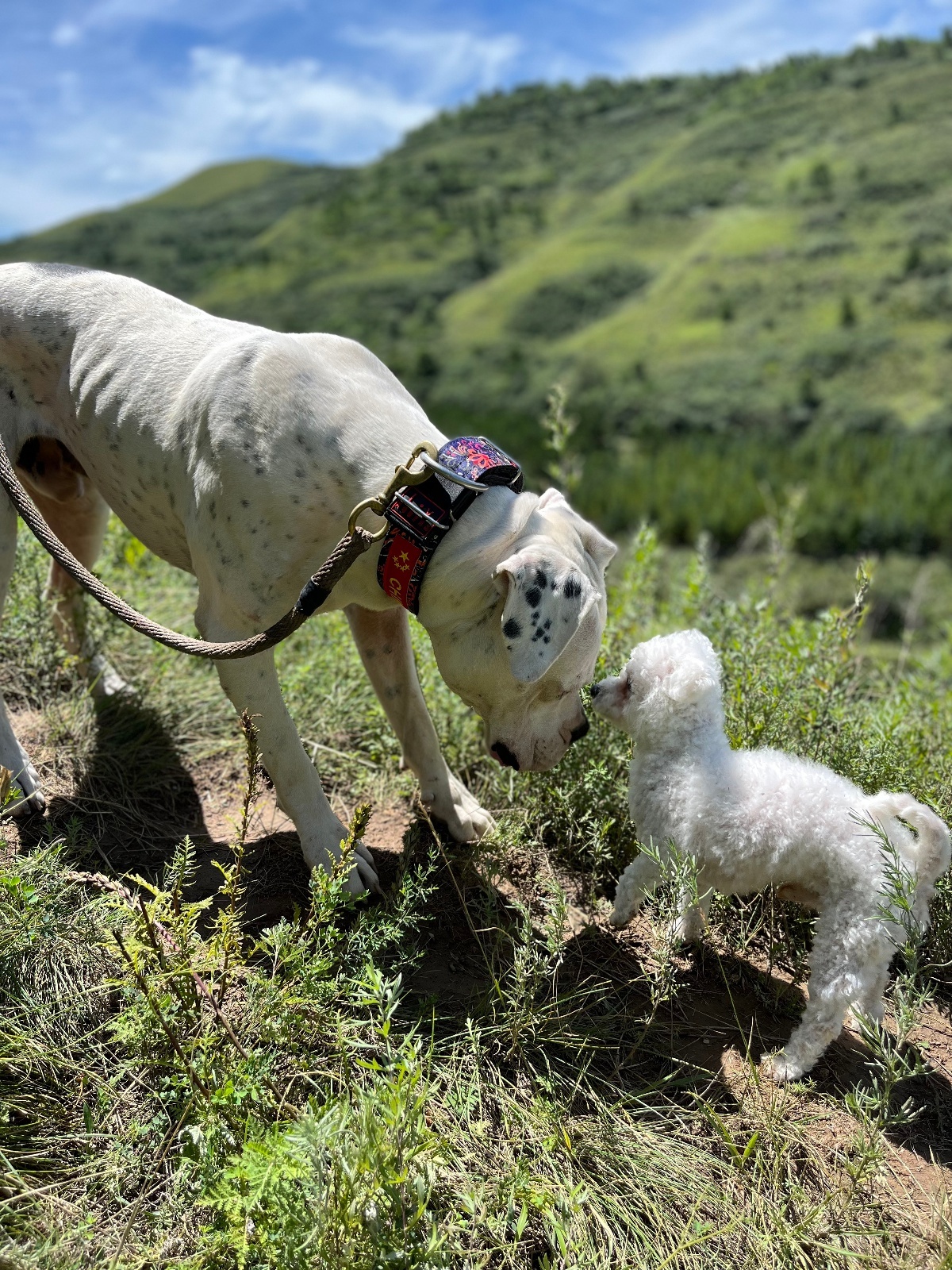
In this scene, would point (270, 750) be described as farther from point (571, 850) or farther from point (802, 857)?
point (802, 857)

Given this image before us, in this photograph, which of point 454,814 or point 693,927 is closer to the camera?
point 693,927

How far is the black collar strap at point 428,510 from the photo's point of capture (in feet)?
9.27

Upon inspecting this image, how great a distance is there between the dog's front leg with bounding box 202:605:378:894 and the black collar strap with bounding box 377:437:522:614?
21.9 inches

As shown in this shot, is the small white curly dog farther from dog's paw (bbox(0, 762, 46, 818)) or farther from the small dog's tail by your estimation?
dog's paw (bbox(0, 762, 46, 818))

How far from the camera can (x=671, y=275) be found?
109188mm

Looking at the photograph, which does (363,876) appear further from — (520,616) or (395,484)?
(395,484)

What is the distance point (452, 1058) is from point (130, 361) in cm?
255

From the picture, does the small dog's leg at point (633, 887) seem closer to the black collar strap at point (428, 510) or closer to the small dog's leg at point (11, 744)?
the black collar strap at point (428, 510)

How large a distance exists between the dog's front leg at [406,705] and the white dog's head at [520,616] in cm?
50

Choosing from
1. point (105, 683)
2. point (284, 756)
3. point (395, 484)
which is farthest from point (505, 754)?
point (105, 683)

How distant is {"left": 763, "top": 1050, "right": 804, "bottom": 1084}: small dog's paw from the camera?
274 cm

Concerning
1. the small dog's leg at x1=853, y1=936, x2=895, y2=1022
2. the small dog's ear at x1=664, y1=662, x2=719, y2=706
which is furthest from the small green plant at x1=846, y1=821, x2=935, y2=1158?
the small dog's ear at x1=664, y1=662, x2=719, y2=706

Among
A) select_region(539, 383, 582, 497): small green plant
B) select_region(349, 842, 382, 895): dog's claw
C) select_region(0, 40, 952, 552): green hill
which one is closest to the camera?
select_region(349, 842, 382, 895): dog's claw

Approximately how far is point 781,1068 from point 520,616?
4.93ft
